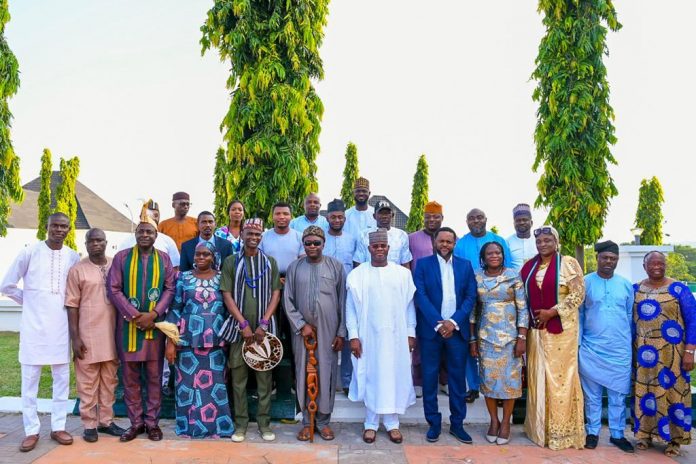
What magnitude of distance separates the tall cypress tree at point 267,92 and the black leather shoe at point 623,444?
5.21m

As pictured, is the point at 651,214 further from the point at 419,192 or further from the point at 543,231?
the point at 543,231

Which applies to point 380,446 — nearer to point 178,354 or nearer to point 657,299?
point 178,354

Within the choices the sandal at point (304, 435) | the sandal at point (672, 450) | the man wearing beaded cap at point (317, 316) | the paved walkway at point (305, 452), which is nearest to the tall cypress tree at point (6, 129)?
the paved walkway at point (305, 452)

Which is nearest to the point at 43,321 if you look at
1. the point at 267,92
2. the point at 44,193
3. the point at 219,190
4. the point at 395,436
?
the point at 395,436

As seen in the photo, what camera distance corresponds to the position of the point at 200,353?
453cm

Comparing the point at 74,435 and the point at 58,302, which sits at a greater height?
the point at 58,302

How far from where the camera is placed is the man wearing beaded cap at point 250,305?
175 inches

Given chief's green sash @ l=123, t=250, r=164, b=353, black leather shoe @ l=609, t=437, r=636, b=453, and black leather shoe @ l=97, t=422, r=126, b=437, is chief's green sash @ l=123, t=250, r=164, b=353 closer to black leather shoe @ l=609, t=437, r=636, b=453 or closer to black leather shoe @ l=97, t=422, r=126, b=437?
black leather shoe @ l=97, t=422, r=126, b=437

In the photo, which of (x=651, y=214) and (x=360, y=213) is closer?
(x=360, y=213)

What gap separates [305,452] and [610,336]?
2906 millimetres

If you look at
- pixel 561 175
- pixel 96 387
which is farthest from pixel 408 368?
pixel 561 175

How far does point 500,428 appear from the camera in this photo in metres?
4.55

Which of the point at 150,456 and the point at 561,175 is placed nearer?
the point at 150,456

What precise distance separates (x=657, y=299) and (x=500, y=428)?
1.83 m
